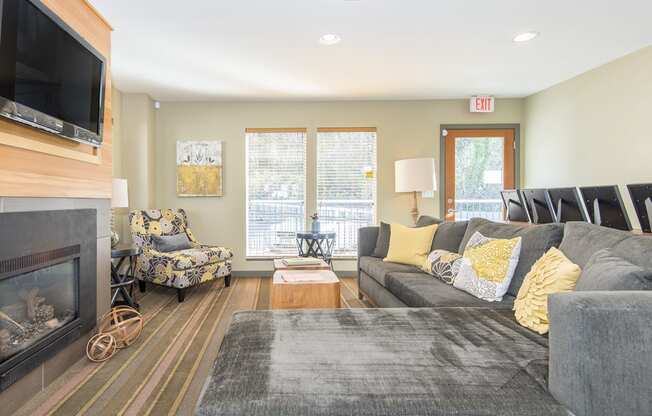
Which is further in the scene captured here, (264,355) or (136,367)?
(136,367)

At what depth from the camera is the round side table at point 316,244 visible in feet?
14.3

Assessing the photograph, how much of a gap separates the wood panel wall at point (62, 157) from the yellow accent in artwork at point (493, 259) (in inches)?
102

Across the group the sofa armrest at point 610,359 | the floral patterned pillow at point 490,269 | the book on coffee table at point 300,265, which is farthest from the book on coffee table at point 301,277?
the sofa armrest at point 610,359

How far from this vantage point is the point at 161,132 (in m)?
4.88

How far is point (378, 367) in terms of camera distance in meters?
1.17

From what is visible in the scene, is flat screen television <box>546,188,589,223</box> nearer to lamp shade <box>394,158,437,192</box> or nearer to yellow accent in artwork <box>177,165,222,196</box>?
lamp shade <box>394,158,437,192</box>

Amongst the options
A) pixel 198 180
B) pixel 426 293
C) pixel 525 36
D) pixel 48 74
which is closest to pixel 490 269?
→ pixel 426 293

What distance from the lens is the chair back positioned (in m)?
4.00

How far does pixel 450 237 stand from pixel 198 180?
343cm

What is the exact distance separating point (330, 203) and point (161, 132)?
8.37 ft

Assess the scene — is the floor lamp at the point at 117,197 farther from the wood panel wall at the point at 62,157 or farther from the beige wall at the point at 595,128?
the beige wall at the point at 595,128

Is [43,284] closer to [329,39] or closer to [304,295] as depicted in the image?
[304,295]

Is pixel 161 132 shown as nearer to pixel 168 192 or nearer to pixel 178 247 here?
pixel 168 192

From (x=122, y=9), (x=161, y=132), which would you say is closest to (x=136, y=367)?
(x=122, y=9)
